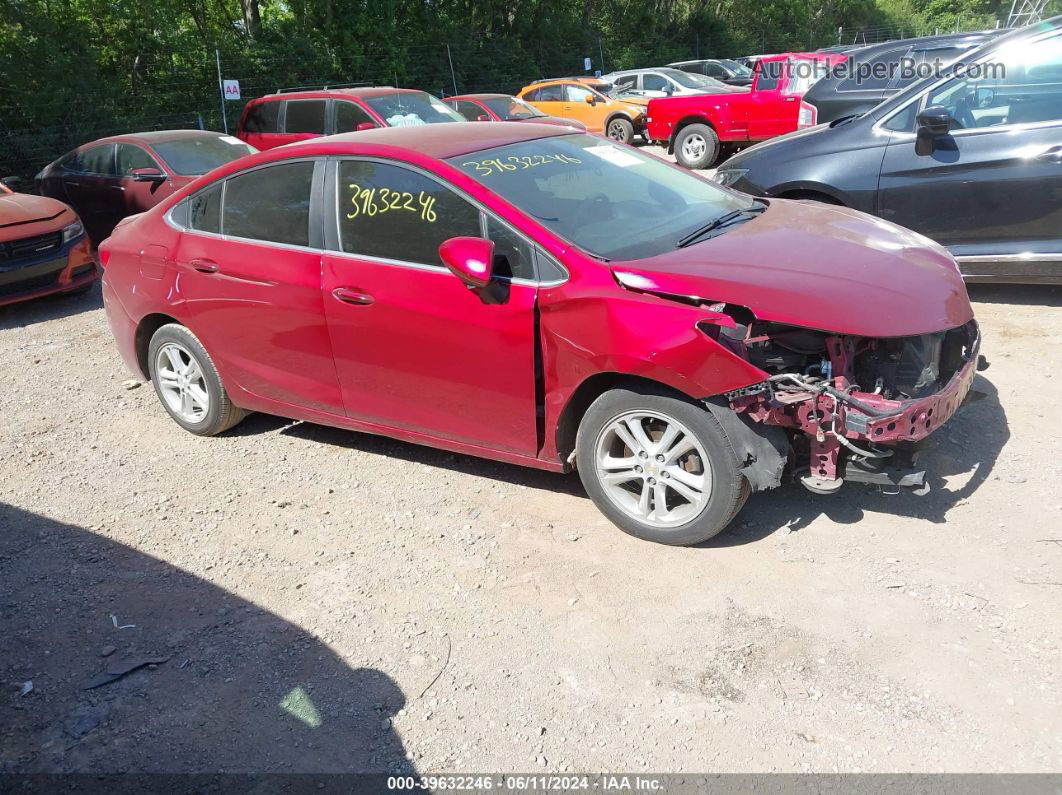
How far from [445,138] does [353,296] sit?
935 millimetres

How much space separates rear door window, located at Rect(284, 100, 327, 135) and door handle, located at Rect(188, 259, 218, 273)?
27.2 feet

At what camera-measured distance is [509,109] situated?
18.1 metres

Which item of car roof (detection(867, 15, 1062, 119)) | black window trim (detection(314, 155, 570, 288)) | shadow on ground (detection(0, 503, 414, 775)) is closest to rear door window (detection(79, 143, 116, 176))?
black window trim (detection(314, 155, 570, 288))

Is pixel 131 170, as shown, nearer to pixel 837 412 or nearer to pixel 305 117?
pixel 305 117

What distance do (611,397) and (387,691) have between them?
147 cm

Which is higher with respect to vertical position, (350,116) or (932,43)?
(932,43)

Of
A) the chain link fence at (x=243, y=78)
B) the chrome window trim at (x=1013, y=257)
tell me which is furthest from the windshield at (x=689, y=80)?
the chrome window trim at (x=1013, y=257)

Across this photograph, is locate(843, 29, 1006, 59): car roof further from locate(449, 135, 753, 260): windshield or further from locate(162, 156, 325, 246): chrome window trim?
locate(162, 156, 325, 246): chrome window trim

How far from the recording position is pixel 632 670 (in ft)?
10.8

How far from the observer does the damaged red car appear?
145 inches

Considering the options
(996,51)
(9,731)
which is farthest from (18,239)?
(996,51)

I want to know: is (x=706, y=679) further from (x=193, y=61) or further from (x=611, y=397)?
(x=193, y=61)

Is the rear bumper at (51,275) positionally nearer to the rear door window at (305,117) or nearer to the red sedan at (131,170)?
the red sedan at (131,170)

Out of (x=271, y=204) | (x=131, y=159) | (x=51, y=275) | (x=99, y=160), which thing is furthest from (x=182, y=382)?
(x=99, y=160)
